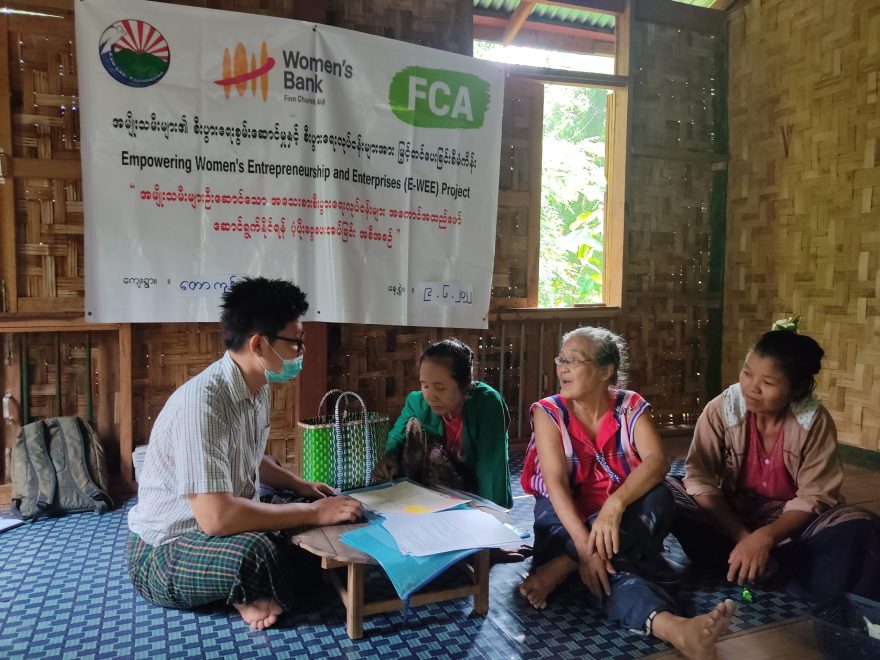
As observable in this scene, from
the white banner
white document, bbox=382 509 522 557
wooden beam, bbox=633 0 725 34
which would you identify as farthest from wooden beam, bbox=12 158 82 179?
wooden beam, bbox=633 0 725 34

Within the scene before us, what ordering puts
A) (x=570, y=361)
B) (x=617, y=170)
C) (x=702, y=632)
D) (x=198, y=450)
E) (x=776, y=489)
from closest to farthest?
(x=702, y=632) < (x=198, y=450) < (x=570, y=361) < (x=776, y=489) < (x=617, y=170)

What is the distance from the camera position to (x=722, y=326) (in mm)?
4828

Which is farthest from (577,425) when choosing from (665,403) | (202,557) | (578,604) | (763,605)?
(665,403)

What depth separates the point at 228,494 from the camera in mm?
1960

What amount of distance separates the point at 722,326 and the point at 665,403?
68 cm

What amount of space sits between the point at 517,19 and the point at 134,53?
2378 millimetres

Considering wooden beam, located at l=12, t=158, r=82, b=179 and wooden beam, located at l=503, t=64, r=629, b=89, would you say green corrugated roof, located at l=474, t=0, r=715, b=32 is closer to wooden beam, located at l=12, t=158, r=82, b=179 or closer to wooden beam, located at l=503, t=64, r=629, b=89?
wooden beam, located at l=503, t=64, r=629, b=89

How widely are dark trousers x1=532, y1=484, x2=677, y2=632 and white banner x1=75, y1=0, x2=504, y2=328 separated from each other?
169 cm

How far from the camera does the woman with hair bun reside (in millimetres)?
2195

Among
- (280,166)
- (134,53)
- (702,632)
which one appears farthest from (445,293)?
(702,632)

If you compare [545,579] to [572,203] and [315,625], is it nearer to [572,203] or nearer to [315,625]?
[315,625]

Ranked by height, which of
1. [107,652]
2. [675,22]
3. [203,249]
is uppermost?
[675,22]

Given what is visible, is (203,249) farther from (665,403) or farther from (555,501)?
(665,403)

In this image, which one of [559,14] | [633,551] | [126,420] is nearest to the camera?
[633,551]
